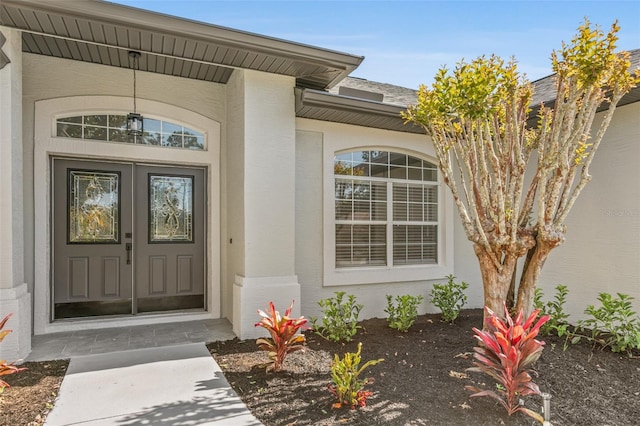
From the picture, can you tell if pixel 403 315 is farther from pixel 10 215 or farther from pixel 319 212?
pixel 10 215

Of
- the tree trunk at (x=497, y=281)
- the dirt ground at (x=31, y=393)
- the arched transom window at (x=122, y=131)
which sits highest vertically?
the arched transom window at (x=122, y=131)

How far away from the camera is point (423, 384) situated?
11.5ft

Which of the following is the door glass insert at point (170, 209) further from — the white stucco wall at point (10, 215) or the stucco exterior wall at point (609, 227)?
the stucco exterior wall at point (609, 227)

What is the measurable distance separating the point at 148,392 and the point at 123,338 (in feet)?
5.71

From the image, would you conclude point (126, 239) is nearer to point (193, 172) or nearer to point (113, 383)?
point (193, 172)

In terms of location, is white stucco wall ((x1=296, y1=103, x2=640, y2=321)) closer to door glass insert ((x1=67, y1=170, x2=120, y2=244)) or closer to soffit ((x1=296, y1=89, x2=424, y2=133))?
soffit ((x1=296, y1=89, x2=424, y2=133))

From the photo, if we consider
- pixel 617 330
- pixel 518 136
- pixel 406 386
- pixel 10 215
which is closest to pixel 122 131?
pixel 10 215

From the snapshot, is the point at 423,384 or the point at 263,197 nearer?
the point at 423,384

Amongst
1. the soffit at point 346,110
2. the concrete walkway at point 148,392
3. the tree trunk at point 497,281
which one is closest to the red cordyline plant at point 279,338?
the concrete walkway at point 148,392

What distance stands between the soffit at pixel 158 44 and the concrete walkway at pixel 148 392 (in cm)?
368

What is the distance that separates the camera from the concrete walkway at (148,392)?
9.39ft

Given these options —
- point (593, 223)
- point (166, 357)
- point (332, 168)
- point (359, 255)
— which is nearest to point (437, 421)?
point (166, 357)

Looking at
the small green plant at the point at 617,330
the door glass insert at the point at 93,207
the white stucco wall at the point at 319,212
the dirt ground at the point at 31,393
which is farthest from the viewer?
the white stucco wall at the point at 319,212

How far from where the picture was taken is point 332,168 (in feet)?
19.3
